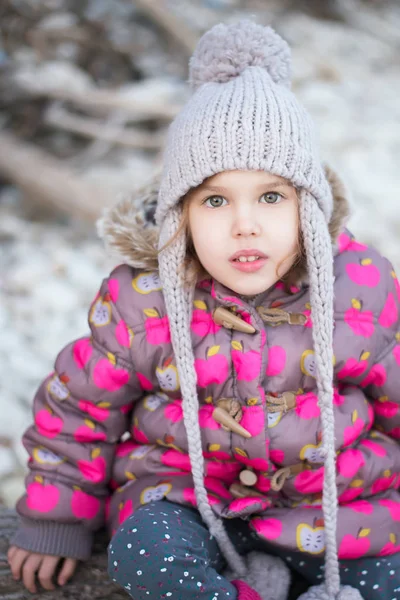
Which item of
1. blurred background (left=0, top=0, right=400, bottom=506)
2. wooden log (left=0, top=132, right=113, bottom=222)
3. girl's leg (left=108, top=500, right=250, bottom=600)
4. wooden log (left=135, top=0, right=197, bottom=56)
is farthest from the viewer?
wooden log (left=135, top=0, right=197, bottom=56)

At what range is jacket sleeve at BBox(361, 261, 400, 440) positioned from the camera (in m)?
1.44

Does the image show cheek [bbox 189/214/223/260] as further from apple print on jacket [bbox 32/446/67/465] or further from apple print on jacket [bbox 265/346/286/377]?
apple print on jacket [bbox 32/446/67/465]

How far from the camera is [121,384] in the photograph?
1461 millimetres

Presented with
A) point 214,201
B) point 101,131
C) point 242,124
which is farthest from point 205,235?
point 101,131

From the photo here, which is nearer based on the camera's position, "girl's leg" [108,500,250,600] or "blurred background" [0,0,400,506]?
"girl's leg" [108,500,250,600]

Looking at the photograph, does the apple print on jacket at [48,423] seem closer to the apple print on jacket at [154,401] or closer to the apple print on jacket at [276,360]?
the apple print on jacket at [154,401]

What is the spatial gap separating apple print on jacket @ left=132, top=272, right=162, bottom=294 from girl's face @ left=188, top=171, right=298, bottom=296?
0.16m

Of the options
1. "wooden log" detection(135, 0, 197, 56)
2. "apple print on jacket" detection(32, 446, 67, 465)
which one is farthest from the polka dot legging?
"wooden log" detection(135, 0, 197, 56)

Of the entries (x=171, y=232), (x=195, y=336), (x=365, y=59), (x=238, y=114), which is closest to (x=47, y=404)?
(x=195, y=336)

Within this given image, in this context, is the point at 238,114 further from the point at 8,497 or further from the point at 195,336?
the point at 8,497

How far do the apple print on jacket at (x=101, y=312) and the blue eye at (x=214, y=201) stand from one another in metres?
0.31

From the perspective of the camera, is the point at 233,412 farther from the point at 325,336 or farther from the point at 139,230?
the point at 139,230

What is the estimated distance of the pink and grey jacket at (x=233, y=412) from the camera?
55.2 inches

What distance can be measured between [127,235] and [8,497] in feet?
3.12
